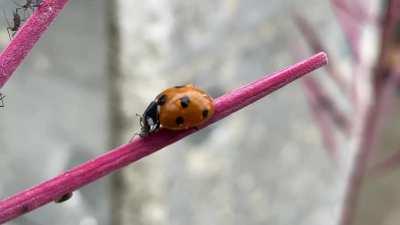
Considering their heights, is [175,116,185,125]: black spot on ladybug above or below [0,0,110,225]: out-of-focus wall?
above

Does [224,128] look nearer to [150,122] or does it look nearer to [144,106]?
[144,106]

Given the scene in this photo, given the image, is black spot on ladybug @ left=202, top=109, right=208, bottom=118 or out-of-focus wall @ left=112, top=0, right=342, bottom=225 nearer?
black spot on ladybug @ left=202, top=109, right=208, bottom=118

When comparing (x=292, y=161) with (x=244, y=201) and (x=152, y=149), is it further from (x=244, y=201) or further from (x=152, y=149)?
(x=152, y=149)

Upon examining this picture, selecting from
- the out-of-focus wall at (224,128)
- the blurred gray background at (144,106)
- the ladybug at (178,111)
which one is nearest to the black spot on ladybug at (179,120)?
the ladybug at (178,111)

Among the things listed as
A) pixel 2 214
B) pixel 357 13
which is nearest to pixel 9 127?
pixel 2 214

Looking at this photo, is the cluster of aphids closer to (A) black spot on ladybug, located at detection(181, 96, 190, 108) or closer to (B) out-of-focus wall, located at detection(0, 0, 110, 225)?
(A) black spot on ladybug, located at detection(181, 96, 190, 108)

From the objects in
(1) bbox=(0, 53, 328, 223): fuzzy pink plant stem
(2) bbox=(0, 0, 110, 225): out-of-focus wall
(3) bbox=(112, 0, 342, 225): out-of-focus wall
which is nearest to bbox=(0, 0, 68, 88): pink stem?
(1) bbox=(0, 53, 328, 223): fuzzy pink plant stem

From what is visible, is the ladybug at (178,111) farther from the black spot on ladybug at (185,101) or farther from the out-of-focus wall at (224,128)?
the out-of-focus wall at (224,128)
